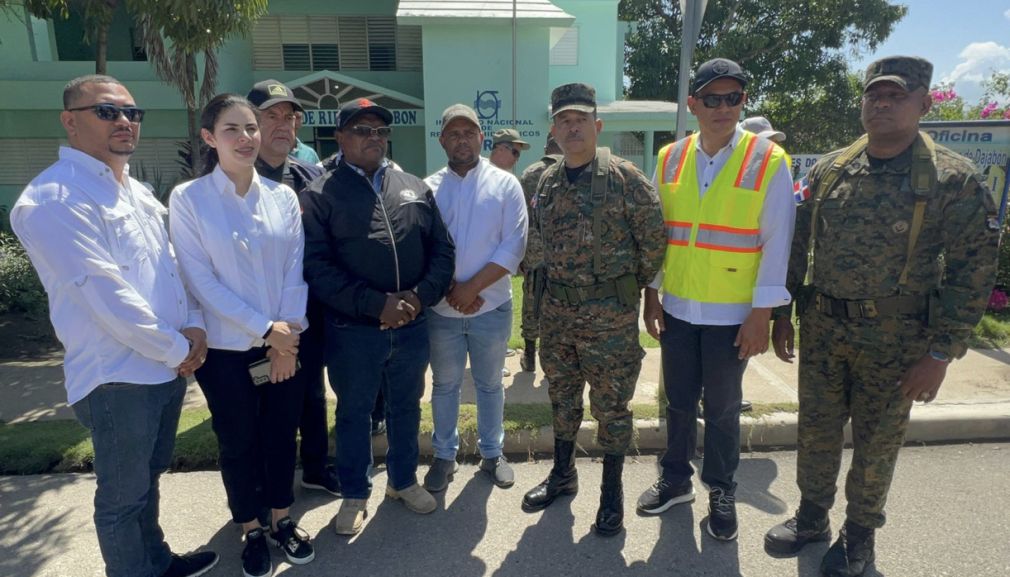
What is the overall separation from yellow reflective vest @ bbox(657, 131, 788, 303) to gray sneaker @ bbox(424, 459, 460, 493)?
164 centimetres

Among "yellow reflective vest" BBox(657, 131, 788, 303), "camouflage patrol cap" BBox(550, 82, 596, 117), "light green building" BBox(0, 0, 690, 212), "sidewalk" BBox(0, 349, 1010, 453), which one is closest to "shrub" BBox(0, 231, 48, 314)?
"sidewalk" BBox(0, 349, 1010, 453)

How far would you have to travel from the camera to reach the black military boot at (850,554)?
2.60m

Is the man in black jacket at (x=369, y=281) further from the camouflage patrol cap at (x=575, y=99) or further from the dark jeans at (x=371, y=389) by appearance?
the camouflage patrol cap at (x=575, y=99)

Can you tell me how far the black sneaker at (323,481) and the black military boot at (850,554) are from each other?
2513 millimetres

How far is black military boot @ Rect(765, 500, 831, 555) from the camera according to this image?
2.81 meters

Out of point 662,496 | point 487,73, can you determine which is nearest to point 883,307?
point 662,496

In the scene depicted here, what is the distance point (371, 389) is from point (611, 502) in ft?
4.42

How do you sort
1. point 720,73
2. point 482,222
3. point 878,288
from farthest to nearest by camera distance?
point 482,222 < point 720,73 < point 878,288

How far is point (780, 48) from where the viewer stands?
21062mm

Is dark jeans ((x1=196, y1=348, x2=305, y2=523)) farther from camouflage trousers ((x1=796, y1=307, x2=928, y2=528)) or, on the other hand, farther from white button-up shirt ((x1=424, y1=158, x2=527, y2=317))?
camouflage trousers ((x1=796, y1=307, x2=928, y2=528))

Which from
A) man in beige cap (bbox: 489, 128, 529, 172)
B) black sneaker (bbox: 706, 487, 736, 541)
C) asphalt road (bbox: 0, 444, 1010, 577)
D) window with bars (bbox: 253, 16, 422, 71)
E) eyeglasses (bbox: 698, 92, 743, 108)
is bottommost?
asphalt road (bbox: 0, 444, 1010, 577)

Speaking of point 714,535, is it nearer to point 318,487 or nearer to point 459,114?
point 318,487

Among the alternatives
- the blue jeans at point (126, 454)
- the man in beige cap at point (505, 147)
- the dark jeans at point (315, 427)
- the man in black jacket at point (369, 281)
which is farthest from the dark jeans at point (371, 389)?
the man in beige cap at point (505, 147)

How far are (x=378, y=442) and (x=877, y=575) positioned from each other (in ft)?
9.05
